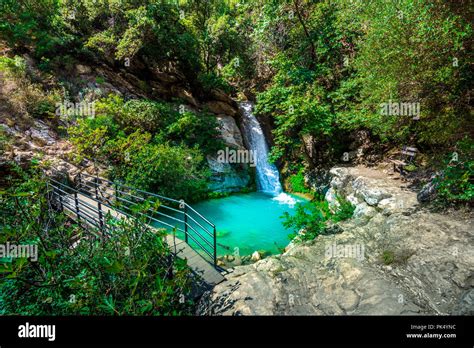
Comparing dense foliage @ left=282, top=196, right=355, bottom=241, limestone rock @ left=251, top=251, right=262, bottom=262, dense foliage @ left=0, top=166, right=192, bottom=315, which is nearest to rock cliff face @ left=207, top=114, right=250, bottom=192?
limestone rock @ left=251, top=251, right=262, bottom=262

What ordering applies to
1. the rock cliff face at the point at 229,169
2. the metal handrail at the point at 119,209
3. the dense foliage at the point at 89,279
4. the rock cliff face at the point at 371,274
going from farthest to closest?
the rock cliff face at the point at 229,169, the metal handrail at the point at 119,209, the rock cliff face at the point at 371,274, the dense foliage at the point at 89,279

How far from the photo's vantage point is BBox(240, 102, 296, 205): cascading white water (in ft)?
42.6

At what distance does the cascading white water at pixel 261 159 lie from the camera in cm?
1299

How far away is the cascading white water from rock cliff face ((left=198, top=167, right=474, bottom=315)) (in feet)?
21.8

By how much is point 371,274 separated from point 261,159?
10851 millimetres

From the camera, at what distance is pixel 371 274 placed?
373 centimetres

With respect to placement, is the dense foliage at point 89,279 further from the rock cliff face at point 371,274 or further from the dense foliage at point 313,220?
the dense foliage at point 313,220

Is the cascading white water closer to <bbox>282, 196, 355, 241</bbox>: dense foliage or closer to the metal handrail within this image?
<bbox>282, 196, 355, 241</bbox>: dense foliage

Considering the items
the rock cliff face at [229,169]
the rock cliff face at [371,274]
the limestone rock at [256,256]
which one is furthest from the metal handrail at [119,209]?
the rock cliff face at [229,169]

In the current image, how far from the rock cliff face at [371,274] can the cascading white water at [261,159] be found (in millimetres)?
6641

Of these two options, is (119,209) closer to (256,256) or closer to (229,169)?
(256,256)

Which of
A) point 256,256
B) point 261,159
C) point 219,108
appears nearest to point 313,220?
point 256,256
